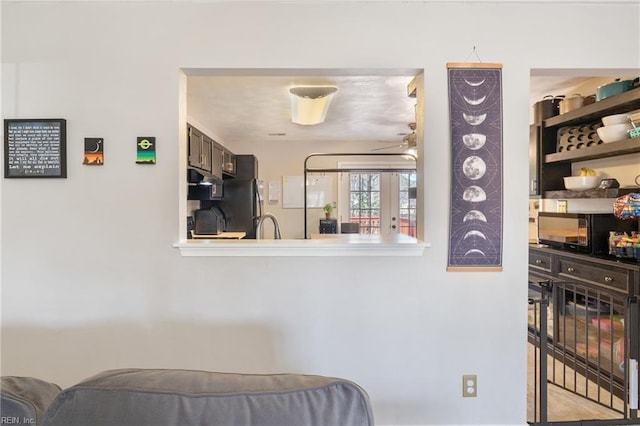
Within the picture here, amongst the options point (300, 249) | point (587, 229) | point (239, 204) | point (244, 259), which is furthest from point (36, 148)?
point (587, 229)

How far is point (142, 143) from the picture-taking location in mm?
1953

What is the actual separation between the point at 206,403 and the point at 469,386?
1.73 meters

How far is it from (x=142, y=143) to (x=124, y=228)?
18.4 inches

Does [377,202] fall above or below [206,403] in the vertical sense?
above

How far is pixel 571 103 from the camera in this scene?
3.21 metres

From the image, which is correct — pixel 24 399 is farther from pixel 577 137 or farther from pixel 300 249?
pixel 577 137

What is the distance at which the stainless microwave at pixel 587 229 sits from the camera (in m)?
2.92

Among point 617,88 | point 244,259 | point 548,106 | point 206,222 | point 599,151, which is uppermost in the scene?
point 548,106

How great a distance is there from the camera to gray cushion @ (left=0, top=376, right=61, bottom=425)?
0.78 m

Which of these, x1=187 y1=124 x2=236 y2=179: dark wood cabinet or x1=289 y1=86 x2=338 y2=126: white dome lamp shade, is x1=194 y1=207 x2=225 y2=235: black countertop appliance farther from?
x1=289 y1=86 x2=338 y2=126: white dome lamp shade

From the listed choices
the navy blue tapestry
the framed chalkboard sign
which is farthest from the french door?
the framed chalkboard sign

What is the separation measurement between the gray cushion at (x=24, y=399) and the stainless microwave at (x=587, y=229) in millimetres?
3522

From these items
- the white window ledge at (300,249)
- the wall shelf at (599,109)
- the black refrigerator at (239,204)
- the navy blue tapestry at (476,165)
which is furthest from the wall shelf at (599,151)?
the black refrigerator at (239,204)

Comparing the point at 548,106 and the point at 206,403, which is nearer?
the point at 206,403
